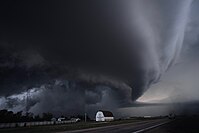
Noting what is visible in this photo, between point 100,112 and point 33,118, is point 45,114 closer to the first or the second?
point 33,118

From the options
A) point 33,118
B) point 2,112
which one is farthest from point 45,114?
point 2,112

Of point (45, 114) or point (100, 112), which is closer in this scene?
point (45, 114)

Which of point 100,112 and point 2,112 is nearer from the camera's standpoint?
point 2,112

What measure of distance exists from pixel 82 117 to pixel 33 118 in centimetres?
6380

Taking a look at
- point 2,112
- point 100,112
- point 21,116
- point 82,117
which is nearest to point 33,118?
point 21,116

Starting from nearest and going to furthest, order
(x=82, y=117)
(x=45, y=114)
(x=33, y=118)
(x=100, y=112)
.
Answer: (x=33, y=118) < (x=45, y=114) < (x=100, y=112) < (x=82, y=117)

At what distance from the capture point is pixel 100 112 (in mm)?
149375

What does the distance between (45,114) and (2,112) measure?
31175 mm

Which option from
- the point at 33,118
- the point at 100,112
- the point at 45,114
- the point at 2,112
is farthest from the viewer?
the point at 100,112

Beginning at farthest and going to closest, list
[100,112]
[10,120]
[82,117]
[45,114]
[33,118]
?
[82,117]
[100,112]
[45,114]
[33,118]
[10,120]

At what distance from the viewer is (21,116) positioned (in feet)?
350

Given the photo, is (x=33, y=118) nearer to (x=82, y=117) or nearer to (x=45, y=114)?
(x=45, y=114)

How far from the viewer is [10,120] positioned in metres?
94.8

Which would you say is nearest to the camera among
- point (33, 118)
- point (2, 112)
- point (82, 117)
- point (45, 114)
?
point (2, 112)
